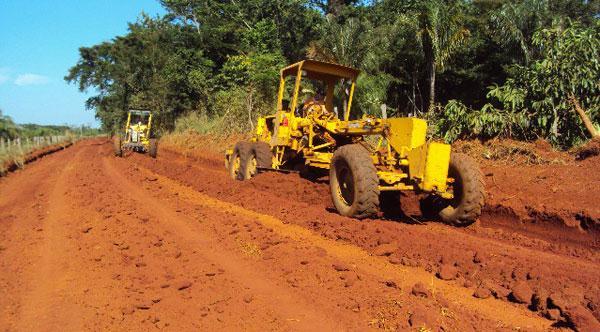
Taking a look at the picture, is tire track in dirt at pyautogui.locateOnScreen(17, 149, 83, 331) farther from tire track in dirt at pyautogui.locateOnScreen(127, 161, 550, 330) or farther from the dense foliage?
the dense foliage

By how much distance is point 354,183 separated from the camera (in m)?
6.62

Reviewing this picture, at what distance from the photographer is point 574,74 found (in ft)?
35.2

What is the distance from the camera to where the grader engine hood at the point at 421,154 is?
20.6 ft

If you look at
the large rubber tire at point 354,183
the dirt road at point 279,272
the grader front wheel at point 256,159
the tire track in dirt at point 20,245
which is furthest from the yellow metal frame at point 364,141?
the tire track in dirt at point 20,245

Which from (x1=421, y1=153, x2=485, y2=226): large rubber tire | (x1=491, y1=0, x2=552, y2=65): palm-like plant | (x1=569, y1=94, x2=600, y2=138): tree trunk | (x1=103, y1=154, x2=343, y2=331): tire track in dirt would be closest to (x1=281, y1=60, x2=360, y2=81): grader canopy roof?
(x1=421, y1=153, x2=485, y2=226): large rubber tire

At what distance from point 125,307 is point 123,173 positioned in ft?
34.2

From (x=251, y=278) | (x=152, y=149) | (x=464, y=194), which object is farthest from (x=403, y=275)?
(x=152, y=149)

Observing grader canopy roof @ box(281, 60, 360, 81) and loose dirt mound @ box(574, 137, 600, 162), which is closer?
grader canopy roof @ box(281, 60, 360, 81)

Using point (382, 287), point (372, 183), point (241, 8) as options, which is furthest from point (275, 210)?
point (241, 8)

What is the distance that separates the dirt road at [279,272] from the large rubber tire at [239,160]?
263 centimetres

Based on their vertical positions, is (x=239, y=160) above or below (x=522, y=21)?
below

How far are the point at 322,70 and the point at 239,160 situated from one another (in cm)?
324

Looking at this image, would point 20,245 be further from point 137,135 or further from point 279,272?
point 137,135

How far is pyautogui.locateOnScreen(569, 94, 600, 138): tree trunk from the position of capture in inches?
397
